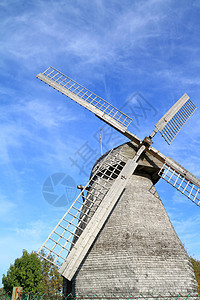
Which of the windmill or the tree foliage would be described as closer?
the windmill

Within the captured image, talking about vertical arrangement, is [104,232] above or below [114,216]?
below

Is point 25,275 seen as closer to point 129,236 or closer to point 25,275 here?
point 25,275

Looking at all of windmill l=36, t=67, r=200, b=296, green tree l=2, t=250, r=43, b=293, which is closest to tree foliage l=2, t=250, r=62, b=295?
green tree l=2, t=250, r=43, b=293

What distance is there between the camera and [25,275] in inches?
1070

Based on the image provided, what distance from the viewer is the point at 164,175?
1232cm

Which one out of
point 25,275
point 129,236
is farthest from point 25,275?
point 129,236

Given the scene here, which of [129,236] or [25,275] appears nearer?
[129,236]

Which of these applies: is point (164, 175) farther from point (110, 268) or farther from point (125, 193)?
point (110, 268)

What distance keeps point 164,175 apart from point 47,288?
1091 inches

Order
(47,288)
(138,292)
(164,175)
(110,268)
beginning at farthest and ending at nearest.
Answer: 1. (47,288)
2. (164,175)
3. (110,268)
4. (138,292)

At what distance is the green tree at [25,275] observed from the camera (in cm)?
2680

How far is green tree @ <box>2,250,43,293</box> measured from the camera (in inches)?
1055

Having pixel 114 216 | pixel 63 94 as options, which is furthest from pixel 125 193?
pixel 63 94

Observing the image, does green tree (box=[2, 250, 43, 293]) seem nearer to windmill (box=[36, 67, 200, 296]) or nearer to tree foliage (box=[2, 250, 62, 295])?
tree foliage (box=[2, 250, 62, 295])
